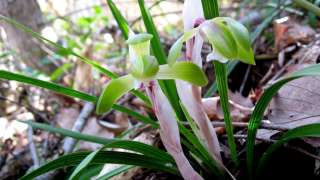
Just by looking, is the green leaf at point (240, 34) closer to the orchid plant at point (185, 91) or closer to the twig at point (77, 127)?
the orchid plant at point (185, 91)

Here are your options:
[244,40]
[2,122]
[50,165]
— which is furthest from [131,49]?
[2,122]

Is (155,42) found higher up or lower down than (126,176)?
higher up

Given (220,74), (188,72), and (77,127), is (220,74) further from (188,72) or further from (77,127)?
→ (77,127)

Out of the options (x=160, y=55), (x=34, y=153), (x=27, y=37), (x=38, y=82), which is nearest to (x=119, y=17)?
(x=160, y=55)

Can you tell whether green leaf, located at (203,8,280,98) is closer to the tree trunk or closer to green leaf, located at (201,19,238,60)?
green leaf, located at (201,19,238,60)

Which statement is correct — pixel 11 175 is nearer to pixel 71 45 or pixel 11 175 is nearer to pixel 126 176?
pixel 126 176
